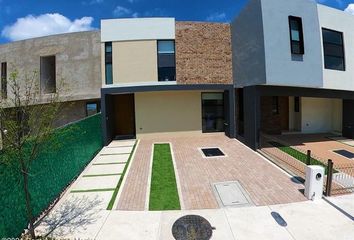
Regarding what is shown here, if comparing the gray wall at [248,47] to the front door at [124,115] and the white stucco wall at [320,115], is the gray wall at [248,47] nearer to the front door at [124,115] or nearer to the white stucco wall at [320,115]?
the white stucco wall at [320,115]

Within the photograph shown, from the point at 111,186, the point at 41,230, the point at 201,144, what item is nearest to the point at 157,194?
the point at 111,186

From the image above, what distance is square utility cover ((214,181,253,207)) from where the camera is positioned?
25.5 feet

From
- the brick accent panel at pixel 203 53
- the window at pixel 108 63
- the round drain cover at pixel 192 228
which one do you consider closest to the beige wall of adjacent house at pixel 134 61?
the window at pixel 108 63

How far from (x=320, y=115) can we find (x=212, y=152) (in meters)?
11.1

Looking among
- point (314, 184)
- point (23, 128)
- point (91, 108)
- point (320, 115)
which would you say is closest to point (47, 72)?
point (91, 108)

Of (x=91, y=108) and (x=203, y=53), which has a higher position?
(x=203, y=53)

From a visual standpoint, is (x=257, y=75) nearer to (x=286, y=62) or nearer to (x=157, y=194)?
(x=286, y=62)

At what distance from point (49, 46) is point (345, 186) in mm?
19164

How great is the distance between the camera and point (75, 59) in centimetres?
1769

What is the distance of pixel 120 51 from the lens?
54.4 ft

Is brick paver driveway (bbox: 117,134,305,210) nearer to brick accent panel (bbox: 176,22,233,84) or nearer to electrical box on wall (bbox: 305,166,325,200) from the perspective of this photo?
electrical box on wall (bbox: 305,166,325,200)

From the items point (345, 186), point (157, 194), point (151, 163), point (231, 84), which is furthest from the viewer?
point (231, 84)

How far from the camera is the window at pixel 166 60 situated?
16.8 metres

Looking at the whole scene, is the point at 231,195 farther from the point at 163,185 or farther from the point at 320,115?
the point at 320,115
